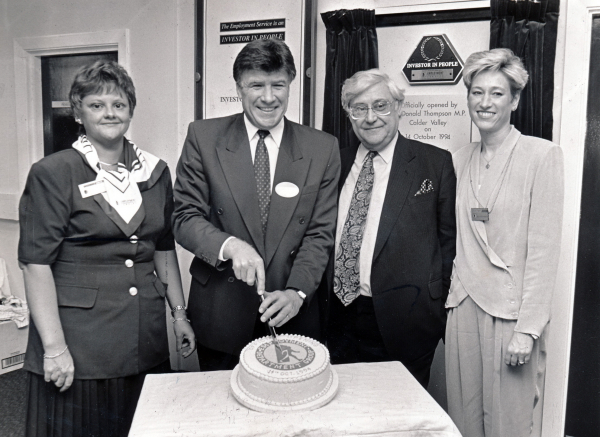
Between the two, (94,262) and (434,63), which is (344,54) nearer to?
(434,63)

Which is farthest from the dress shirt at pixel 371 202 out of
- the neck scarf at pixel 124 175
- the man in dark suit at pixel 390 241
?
the neck scarf at pixel 124 175

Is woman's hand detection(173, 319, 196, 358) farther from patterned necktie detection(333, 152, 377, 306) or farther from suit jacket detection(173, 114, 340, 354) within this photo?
patterned necktie detection(333, 152, 377, 306)

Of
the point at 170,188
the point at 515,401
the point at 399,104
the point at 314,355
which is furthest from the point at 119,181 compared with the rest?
the point at 515,401

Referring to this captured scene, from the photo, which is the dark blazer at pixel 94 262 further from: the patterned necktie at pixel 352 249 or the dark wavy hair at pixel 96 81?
the patterned necktie at pixel 352 249

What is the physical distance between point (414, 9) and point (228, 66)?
931 mm

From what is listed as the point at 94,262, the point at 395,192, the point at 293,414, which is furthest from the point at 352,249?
the point at 94,262

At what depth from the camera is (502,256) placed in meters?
1.84

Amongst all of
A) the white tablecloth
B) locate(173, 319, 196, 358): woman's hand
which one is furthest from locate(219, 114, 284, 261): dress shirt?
the white tablecloth

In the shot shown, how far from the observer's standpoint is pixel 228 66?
2451 millimetres

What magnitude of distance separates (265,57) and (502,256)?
1.16 metres

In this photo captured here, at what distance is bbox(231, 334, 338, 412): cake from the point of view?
1.30 meters

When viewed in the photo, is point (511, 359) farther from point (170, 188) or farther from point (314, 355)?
point (170, 188)

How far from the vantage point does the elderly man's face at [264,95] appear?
6.03 feet

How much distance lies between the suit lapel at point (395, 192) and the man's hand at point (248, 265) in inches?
25.3
